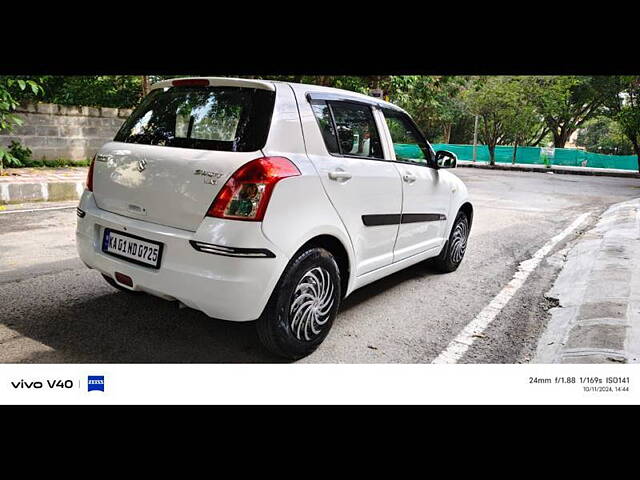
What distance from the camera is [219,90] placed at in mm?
2344

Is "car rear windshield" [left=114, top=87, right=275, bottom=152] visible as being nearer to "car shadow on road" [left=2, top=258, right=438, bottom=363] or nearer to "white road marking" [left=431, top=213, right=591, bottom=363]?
"car shadow on road" [left=2, top=258, right=438, bottom=363]

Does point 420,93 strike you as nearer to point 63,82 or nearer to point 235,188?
point 63,82

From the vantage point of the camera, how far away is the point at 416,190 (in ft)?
10.9

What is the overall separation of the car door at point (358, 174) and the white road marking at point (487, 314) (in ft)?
2.15

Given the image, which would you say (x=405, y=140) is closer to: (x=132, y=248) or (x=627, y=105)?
(x=627, y=105)

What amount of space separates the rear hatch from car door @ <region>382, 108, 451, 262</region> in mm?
1211

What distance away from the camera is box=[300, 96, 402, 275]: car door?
250 cm

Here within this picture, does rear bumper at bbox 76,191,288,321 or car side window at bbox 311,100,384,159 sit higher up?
car side window at bbox 311,100,384,159

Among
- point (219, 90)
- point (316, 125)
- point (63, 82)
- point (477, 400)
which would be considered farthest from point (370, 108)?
point (63, 82)

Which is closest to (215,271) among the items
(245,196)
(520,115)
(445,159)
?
(245,196)

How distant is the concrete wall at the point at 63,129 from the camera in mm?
7656

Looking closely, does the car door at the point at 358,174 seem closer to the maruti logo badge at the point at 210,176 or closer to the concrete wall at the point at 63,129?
the maruti logo badge at the point at 210,176

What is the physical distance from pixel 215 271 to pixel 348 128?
1225 mm

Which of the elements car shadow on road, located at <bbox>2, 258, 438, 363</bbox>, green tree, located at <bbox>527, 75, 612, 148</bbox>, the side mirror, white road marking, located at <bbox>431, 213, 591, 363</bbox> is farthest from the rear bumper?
green tree, located at <bbox>527, 75, 612, 148</bbox>
